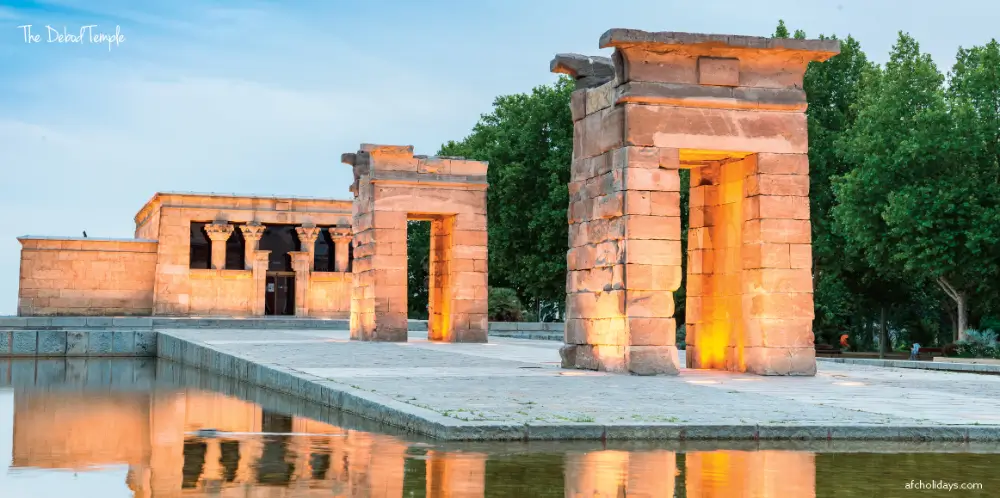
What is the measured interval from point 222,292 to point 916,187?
1150 inches

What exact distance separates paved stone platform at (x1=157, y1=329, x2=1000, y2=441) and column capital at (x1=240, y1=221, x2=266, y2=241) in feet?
107

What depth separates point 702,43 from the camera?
16.8 m

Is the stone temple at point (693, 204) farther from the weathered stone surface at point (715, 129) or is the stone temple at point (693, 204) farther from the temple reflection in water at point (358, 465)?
the temple reflection in water at point (358, 465)

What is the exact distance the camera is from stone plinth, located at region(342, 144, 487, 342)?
29.3 meters

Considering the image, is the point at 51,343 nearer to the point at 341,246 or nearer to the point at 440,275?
the point at 440,275

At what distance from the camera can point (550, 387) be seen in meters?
13.4

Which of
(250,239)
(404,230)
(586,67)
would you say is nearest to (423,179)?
(404,230)

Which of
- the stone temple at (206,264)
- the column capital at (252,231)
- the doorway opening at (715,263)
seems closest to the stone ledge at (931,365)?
the doorway opening at (715,263)

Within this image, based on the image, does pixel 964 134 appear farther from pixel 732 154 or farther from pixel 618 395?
pixel 618 395

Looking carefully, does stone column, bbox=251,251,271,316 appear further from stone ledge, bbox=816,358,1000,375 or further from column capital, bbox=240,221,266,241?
stone ledge, bbox=816,358,1000,375

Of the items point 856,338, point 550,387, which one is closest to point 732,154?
point 550,387

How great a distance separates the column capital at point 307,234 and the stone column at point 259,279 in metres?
1.80

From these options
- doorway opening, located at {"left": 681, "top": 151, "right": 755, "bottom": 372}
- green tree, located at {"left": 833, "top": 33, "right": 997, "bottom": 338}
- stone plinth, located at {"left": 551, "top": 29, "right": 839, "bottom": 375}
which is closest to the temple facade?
green tree, located at {"left": 833, "top": 33, "right": 997, "bottom": 338}

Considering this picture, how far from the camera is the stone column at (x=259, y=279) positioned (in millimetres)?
51594
